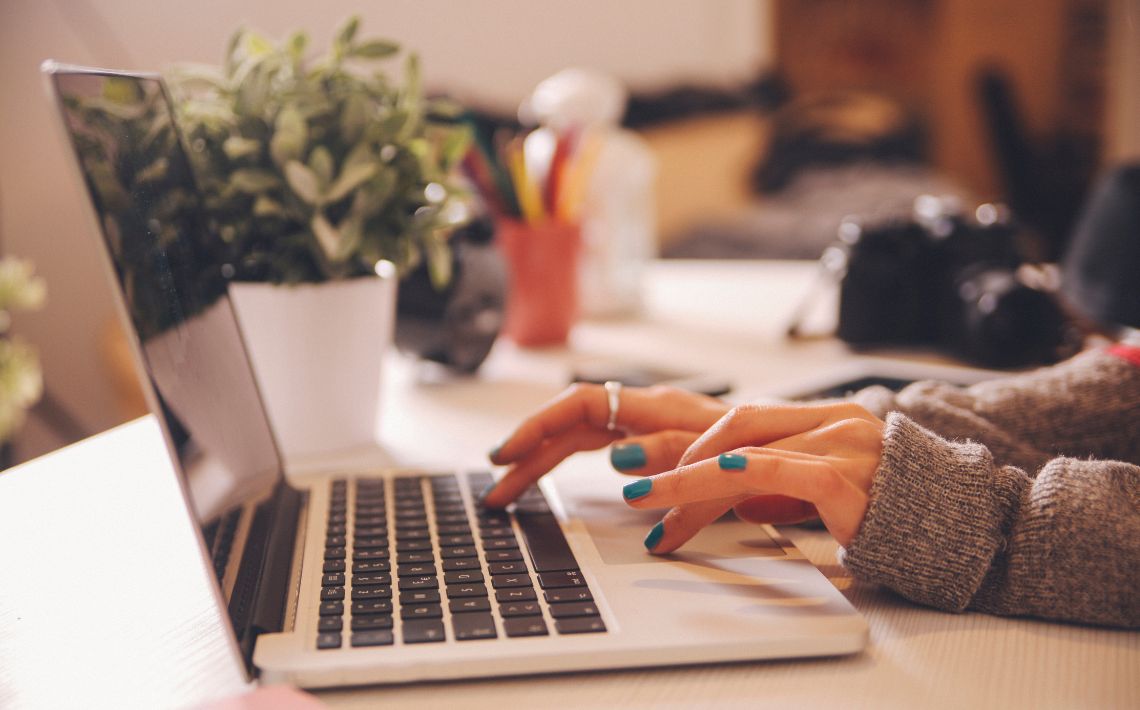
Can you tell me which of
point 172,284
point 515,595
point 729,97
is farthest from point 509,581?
point 729,97

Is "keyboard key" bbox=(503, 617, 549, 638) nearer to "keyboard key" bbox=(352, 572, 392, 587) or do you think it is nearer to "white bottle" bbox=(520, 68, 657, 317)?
"keyboard key" bbox=(352, 572, 392, 587)

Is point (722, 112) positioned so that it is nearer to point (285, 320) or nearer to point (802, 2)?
point (802, 2)

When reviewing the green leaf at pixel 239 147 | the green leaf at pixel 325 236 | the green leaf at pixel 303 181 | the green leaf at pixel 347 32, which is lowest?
the green leaf at pixel 325 236

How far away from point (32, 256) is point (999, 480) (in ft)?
6.79

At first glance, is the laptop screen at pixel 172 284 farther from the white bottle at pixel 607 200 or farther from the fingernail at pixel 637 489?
the white bottle at pixel 607 200

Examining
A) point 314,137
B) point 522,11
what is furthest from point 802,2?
point 314,137

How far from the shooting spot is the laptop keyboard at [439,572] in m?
0.41

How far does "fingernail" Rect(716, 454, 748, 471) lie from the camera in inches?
18.2

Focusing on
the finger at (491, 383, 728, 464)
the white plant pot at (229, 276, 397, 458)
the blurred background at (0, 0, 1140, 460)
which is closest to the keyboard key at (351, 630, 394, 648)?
the finger at (491, 383, 728, 464)

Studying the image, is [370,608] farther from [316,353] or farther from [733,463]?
[316,353]

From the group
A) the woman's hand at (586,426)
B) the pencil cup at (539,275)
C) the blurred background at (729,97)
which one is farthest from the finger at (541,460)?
the blurred background at (729,97)

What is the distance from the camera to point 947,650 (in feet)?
1.40

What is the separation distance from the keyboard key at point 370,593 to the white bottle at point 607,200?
778mm

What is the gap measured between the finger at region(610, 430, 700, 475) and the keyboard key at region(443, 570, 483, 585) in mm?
124
